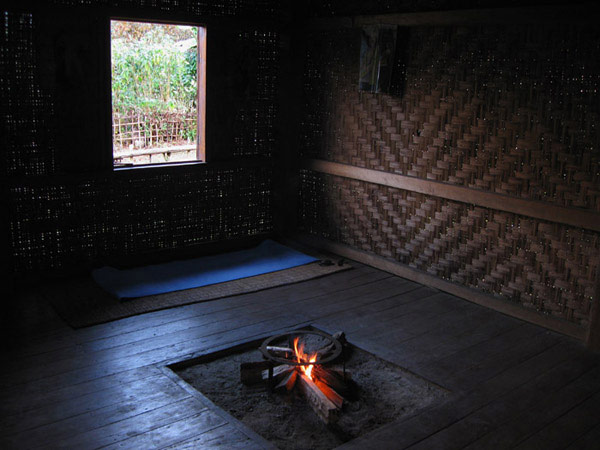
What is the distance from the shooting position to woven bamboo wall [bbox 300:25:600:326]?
363 cm

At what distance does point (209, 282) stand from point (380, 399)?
77.4 inches

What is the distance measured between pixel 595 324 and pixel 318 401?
1.83m

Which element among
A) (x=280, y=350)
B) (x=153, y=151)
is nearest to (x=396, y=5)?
(x=280, y=350)

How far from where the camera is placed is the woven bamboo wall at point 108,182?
4.16 meters

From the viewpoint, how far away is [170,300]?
13.6ft

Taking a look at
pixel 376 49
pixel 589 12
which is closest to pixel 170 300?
pixel 376 49

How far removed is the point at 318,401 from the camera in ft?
9.15

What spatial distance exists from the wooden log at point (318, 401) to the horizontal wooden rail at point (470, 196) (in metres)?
1.89

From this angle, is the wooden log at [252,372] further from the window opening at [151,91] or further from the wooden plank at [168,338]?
the window opening at [151,91]


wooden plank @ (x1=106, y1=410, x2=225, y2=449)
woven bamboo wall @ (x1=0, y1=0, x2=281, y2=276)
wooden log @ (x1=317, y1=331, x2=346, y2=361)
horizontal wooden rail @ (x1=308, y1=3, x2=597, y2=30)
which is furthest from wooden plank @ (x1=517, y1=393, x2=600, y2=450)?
woven bamboo wall @ (x1=0, y1=0, x2=281, y2=276)

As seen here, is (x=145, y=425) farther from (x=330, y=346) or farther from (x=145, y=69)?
(x=145, y=69)

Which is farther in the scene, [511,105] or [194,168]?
[194,168]

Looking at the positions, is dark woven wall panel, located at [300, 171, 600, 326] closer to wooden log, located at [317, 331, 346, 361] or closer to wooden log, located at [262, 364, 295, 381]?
wooden log, located at [317, 331, 346, 361]

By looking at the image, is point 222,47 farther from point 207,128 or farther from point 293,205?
point 293,205
